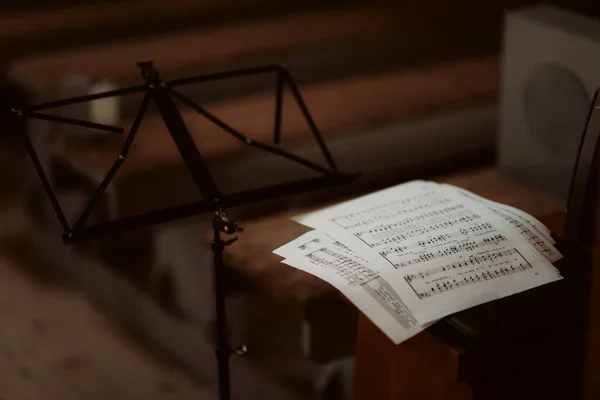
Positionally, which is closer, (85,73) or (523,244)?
(523,244)

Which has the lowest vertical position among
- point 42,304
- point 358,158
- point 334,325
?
point 42,304

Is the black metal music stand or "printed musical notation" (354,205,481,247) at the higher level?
the black metal music stand

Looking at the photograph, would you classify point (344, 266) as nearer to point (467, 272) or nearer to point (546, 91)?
point (467, 272)

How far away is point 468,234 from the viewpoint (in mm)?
1642

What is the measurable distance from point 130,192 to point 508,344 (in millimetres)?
1265

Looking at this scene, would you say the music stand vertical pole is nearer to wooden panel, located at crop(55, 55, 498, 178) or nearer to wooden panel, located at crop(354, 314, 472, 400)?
wooden panel, located at crop(354, 314, 472, 400)

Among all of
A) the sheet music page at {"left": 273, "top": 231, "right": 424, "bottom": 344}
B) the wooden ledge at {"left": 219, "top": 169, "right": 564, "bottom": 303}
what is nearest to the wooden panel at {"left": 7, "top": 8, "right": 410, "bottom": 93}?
the wooden ledge at {"left": 219, "top": 169, "right": 564, "bottom": 303}

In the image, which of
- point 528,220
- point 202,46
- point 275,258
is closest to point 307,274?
point 275,258

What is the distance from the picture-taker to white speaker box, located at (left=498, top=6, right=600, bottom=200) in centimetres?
217

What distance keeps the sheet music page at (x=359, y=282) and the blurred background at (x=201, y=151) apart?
30 centimetres

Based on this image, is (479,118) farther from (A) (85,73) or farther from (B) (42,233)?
(B) (42,233)

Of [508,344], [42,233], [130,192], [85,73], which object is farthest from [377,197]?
[42,233]

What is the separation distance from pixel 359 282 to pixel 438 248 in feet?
0.53

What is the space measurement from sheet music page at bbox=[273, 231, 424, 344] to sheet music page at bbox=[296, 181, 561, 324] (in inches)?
0.6
